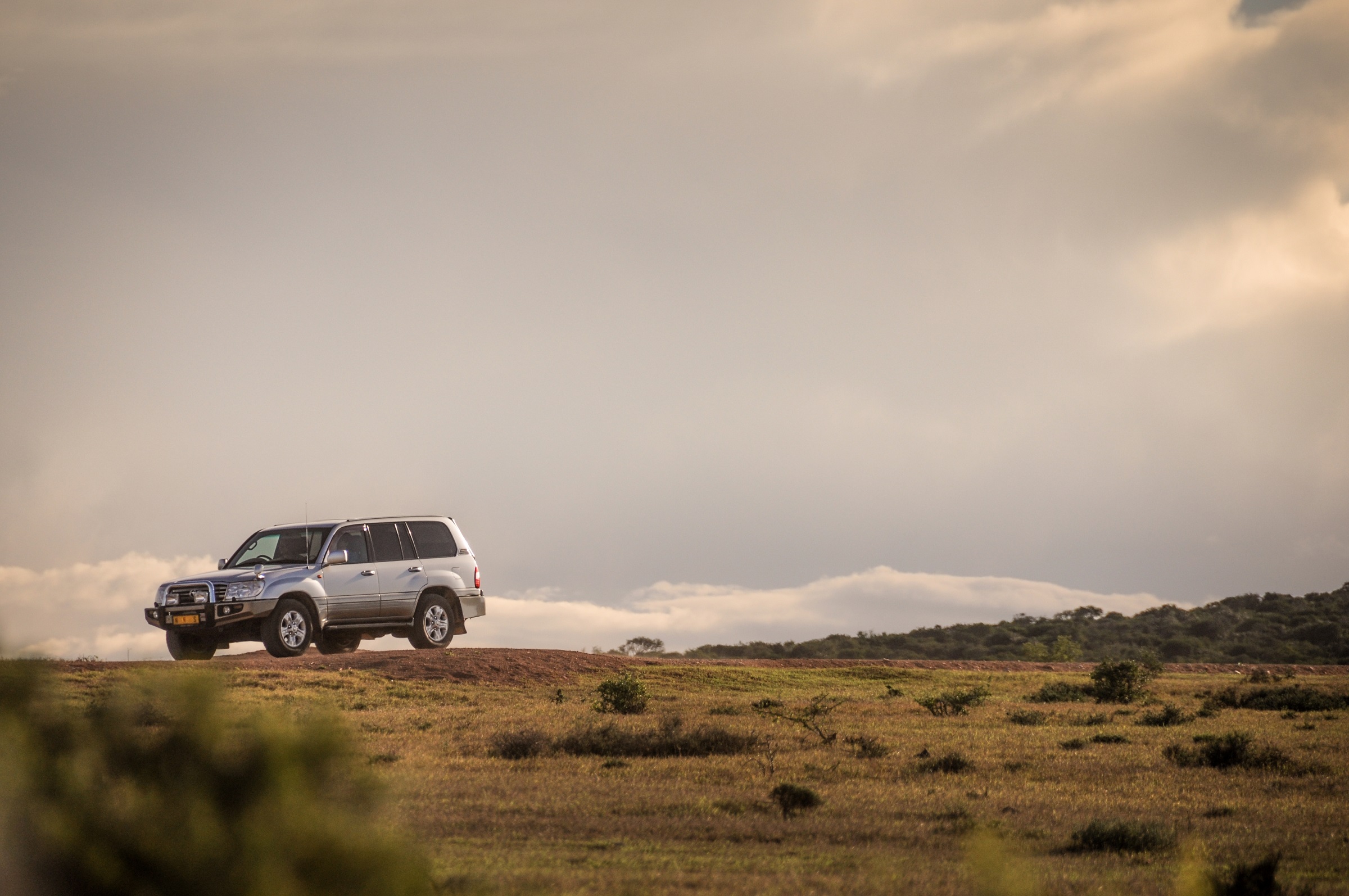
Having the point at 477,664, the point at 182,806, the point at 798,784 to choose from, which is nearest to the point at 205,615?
the point at 477,664

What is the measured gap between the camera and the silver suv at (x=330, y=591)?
64.5ft

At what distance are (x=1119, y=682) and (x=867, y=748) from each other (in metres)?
15.2

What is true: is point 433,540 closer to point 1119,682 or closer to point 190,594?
point 190,594

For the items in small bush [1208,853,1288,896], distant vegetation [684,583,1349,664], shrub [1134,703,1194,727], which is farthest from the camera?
distant vegetation [684,583,1349,664]

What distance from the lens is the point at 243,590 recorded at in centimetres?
1962

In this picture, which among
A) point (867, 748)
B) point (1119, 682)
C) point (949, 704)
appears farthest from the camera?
point (1119, 682)

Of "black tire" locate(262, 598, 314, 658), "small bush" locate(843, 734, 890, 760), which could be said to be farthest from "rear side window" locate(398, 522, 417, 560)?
"small bush" locate(843, 734, 890, 760)

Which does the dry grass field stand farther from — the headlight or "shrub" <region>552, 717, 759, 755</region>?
the headlight

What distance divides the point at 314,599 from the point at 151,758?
16392 mm

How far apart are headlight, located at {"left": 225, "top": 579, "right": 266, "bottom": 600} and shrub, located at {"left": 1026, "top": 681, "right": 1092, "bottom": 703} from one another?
18.8 metres

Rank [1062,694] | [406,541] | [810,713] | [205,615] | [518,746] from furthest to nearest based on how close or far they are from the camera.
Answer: [1062,694] < [406,541] < [810,713] < [205,615] < [518,746]

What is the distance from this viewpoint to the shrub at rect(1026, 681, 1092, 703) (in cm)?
2797

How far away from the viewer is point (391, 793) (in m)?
4.96

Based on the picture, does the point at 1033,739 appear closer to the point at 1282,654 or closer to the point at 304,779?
the point at 304,779
